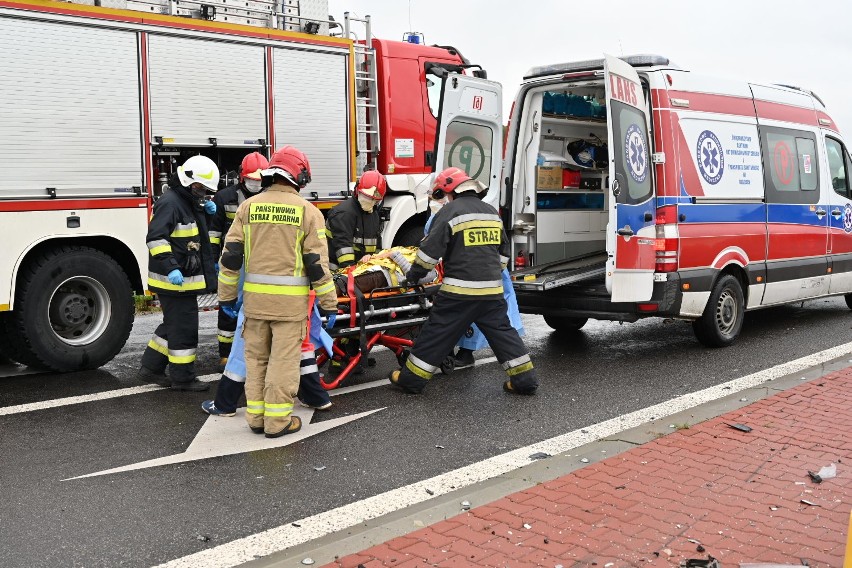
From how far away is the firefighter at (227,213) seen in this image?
25.0 ft

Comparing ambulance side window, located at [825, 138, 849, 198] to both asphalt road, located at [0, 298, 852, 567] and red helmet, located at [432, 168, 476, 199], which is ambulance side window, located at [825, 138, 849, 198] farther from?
red helmet, located at [432, 168, 476, 199]

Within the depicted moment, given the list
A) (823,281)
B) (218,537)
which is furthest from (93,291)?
(823,281)

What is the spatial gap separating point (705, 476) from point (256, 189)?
4.60 m

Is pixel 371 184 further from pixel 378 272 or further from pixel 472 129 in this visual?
pixel 472 129

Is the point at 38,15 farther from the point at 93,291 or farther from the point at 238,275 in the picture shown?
the point at 238,275

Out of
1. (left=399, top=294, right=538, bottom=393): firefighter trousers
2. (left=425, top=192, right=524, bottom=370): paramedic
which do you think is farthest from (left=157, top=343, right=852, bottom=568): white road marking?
(left=425, top=192, right=524, bottom=370): paramedic

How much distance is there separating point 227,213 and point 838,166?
678cm

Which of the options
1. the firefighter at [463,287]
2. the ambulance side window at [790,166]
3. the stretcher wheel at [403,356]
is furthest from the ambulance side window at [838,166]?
the stretcher wheel at [403,356]

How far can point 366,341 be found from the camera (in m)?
6.88

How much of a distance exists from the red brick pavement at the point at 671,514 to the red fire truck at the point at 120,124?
4624mm

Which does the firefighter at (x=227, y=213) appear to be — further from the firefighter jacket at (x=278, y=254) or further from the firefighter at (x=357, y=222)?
the firefighter jacket at (x=278, y=254)

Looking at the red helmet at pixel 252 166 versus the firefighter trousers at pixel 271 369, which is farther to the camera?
the red helmet at pixel 252 166

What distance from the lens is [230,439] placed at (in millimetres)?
5574

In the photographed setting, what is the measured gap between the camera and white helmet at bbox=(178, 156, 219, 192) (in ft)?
22.4
